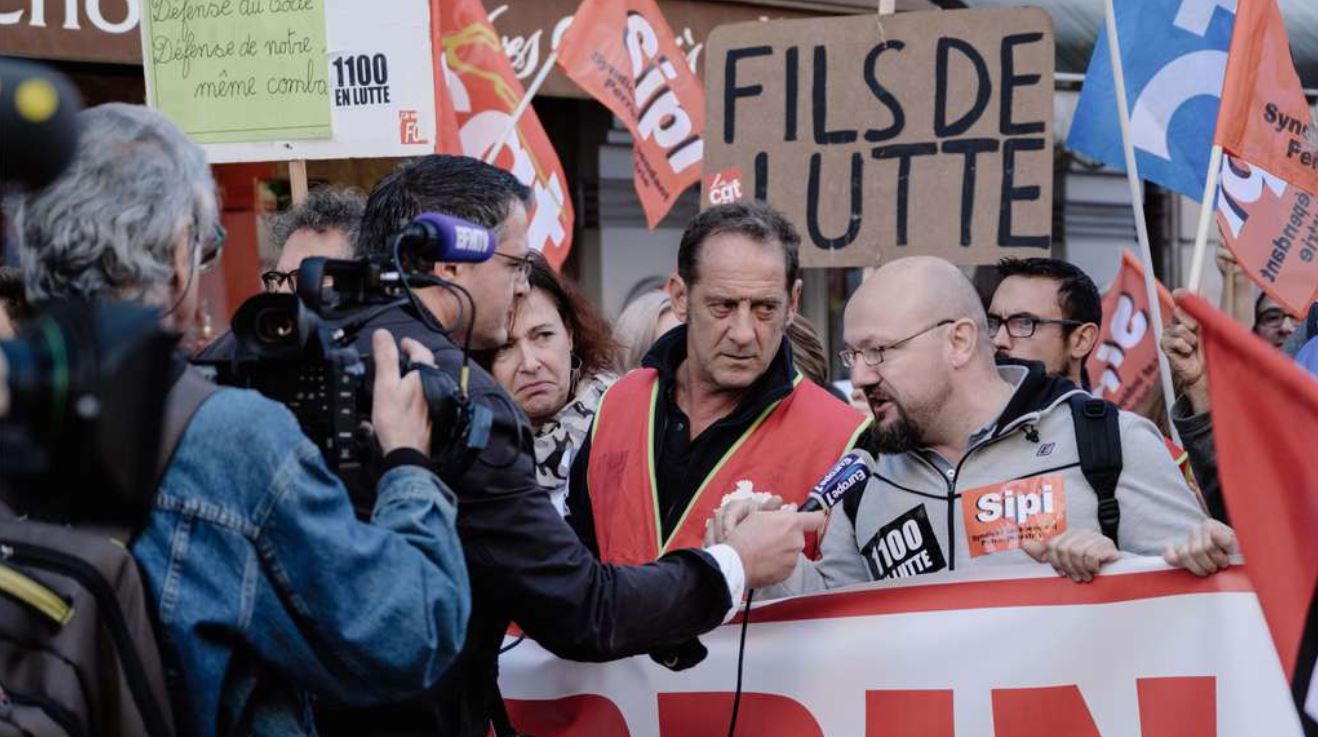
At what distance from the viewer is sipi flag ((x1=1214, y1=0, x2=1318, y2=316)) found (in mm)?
5066

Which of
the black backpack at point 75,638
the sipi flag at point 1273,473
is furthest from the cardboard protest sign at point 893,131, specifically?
the black backpack at point 75,638

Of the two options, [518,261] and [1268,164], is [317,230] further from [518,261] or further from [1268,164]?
[1268,164]

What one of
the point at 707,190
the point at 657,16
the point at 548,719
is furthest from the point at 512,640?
the point at 657,16

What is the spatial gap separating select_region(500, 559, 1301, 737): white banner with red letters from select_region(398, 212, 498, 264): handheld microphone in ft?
4.21

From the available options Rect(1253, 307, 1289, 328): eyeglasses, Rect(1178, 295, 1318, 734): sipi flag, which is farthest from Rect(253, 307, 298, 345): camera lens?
Rect(1253, 307, 1289, 328): eyeglasses

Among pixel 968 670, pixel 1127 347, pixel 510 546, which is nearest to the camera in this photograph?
pixel 510 546

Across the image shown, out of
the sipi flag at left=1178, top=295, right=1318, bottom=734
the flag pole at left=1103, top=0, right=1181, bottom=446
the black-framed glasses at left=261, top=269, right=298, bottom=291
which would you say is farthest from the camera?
the flag pole at left=1103, top=0, right=1181, bottom=446

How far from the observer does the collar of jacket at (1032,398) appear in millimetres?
3709

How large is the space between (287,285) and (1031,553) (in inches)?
86.6

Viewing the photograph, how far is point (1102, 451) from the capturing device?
3.57m

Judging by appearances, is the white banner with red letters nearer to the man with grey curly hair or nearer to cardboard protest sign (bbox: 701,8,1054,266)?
the man with grey curly hair

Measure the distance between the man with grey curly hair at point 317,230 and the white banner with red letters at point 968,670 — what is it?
4.61 feet

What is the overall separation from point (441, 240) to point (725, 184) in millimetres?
3136

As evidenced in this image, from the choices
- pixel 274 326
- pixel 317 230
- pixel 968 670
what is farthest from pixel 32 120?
pixel 317 230
